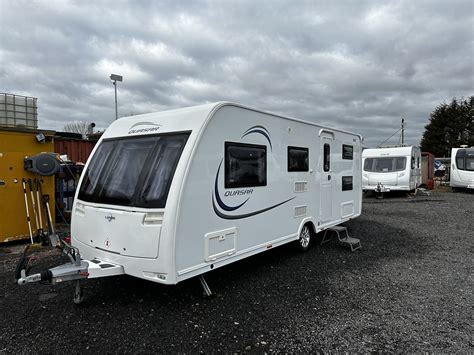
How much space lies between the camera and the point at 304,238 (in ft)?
21.1

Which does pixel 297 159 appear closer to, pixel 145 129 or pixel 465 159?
pixel 145 129

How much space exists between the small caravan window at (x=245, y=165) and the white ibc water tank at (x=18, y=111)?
6142mm

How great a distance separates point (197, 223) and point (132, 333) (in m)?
1.30

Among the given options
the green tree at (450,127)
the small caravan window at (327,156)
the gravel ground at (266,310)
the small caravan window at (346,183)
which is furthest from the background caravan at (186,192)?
the green tree at (450,127)

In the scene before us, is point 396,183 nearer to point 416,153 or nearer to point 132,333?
point 416,153

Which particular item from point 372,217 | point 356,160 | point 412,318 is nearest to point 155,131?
point 412,318

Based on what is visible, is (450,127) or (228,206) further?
(450,127)

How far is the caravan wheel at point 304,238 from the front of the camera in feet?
20.8

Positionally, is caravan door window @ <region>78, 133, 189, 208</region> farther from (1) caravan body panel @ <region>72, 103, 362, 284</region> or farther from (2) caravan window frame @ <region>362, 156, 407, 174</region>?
(2) caravan window frame @ <region>362, 156, 407, 174</region>

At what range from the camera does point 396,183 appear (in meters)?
15.8

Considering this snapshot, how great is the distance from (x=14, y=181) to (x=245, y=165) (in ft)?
16.9

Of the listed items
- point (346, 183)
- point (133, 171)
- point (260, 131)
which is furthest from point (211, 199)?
point (346, 183)

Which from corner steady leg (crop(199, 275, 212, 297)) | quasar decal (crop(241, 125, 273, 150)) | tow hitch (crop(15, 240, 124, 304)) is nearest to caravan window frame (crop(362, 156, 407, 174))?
quasar decal (crop(241, 125, 273, 150))

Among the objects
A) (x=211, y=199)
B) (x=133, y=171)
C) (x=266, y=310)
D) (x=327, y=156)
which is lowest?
(x=266, y=310)
